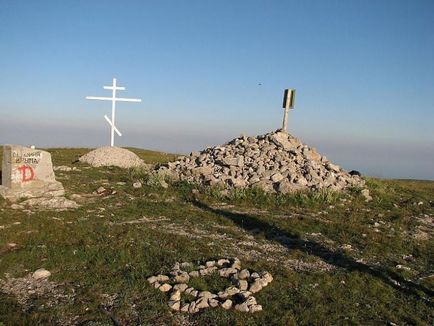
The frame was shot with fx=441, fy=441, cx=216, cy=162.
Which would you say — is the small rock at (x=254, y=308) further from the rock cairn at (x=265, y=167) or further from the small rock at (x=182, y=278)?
the rock cairn at (x=265, y=167)

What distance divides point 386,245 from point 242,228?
4.22 metres

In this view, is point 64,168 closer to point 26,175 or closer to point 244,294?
point 26,175

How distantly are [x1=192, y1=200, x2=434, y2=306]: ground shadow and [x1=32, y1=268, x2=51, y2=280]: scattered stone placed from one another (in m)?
6.13

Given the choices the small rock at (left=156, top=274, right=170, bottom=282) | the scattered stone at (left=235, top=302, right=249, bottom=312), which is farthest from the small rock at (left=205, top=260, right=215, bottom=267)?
the scattered stone at (left=235, top=302, right=249, bottom=312)

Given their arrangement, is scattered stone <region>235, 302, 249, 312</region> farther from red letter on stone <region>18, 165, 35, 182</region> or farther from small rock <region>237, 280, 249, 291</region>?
red letter on stone <region>18, 165, 35, 182</region>

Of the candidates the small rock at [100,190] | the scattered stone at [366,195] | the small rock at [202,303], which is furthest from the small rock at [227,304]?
the scattered stone at [366,195]

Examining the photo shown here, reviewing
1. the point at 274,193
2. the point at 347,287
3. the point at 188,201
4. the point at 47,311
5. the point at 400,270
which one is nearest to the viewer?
the point at 47,311

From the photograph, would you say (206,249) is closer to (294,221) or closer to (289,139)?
(294,221)

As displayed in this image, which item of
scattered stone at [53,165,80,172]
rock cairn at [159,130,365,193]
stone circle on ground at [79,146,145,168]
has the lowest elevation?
scattered stone at [53,165,80,172]

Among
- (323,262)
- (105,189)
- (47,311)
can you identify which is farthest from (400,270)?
(105,189)

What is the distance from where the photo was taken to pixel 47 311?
7.48m

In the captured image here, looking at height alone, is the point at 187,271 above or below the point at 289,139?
below

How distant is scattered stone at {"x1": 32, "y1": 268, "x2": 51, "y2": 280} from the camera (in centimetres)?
903

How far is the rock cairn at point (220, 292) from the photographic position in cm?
777
